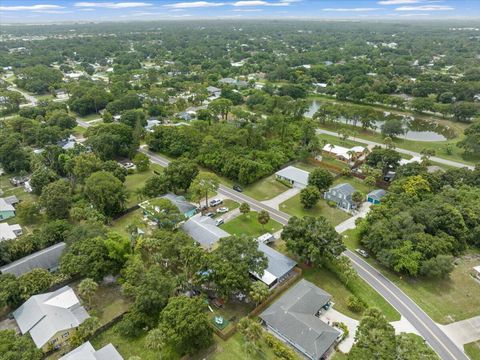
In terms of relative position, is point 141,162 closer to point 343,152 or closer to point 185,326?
point 343,152

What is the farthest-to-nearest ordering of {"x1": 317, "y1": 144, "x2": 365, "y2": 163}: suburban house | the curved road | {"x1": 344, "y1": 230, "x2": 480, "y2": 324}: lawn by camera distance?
1. {"x1": 317, "y1": 144, "x2": 365, "y2": 163}: suburban house
2. {"x1": 344, "y1": 230, "x2": 480, "y2": 324}: lawn
3. the curved road

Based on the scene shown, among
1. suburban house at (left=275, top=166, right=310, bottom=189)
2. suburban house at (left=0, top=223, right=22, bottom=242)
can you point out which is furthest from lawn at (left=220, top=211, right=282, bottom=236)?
suburban house at (left=0, top=223, right=22, bottom=242)

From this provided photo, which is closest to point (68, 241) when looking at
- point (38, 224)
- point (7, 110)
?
point (38, 224)

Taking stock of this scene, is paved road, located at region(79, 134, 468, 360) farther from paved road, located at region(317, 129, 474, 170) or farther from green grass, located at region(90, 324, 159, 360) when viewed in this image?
paved road, located at region(317, 129, 474, 170)

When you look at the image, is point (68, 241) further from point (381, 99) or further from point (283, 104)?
point (381, 99)

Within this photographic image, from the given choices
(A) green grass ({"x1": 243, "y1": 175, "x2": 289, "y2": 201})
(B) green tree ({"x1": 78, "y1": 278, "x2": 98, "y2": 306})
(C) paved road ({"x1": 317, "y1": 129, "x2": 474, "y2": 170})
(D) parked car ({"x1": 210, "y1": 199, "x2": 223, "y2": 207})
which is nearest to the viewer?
(B) green tree ({"x1": 78, "y1": 278, "x2": 98, "y2": 306})

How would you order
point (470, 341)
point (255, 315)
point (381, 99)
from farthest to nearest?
point (381, 99) → point (255, 315) → point (470, 341)

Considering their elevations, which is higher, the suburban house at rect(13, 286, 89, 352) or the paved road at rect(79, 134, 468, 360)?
the suburban house at rect(13, 286, 89, 352)

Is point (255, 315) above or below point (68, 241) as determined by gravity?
below
